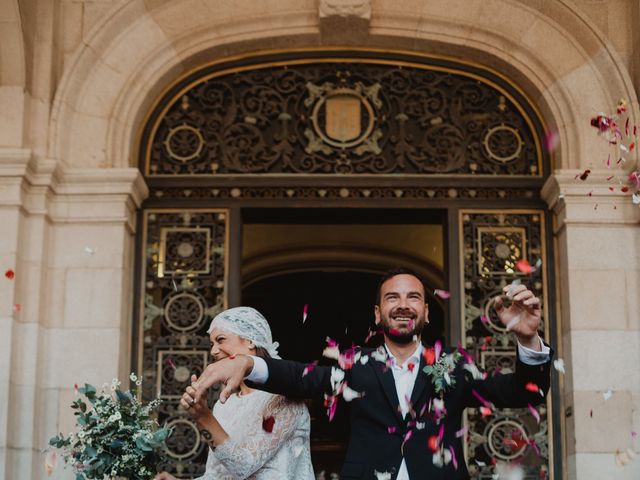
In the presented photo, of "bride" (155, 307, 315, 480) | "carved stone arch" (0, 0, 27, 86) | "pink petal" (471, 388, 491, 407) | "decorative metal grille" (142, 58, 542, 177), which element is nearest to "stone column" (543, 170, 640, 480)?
"decorative metal grille" (142, 58, 542, 177)

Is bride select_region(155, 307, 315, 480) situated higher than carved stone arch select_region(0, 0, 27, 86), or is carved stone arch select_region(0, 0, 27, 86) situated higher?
carved stone arch select_region(0, 0, 27, 86)

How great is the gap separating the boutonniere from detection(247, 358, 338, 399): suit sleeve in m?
0.41

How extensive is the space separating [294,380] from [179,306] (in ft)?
9.94

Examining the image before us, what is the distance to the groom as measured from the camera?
4.80 m

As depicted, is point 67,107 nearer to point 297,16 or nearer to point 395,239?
point 297,16

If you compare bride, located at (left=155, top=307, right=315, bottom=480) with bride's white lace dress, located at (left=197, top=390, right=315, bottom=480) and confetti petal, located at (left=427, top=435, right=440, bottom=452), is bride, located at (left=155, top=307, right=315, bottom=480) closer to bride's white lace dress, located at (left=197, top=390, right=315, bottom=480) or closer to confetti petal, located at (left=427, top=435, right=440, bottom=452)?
bride's white lace dress, located at (left=197, top=390, right=315, bottom=480)

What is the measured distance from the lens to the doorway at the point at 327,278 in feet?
40.8

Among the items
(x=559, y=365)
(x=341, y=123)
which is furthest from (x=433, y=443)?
(x=341, y=123)

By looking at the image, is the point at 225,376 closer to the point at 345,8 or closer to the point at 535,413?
the point at 535,413

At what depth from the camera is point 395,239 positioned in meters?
12.6

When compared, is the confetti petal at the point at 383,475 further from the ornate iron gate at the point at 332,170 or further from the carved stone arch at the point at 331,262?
the carved stone arch at the point at 331,262

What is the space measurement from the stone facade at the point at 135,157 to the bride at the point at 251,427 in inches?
82.2

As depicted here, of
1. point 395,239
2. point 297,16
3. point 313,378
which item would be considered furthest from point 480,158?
point 395,239

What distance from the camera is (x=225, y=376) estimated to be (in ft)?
15.0
